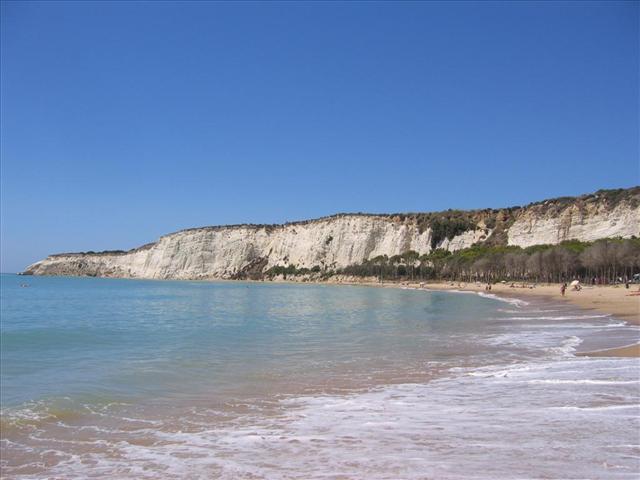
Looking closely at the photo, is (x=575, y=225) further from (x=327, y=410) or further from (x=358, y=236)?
(x=327, y=410)

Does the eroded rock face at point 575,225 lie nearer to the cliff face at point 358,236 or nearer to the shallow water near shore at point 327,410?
the cliff face at point 358,236

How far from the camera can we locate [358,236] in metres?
109

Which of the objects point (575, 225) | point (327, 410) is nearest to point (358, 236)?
point (575, 225)

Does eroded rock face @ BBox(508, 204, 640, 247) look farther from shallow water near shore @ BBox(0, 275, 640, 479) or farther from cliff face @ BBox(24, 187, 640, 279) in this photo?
shallow water near shore @ BBox(0, 275, 640, 479)

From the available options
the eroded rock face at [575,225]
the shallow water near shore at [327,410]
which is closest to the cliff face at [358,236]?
the eroded rock face at [575,225]

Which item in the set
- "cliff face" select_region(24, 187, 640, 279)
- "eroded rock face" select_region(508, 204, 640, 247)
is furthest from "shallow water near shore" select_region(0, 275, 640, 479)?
"cliff face" select_region(24, 187, 640, 279)

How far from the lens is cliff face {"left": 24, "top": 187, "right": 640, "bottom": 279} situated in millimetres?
75062

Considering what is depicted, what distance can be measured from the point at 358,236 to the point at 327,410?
333ft

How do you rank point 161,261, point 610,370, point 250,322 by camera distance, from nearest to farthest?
1. point 610,370
2. point 250,322
3. point 161,261

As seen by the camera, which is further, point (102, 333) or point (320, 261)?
point (320, 261)

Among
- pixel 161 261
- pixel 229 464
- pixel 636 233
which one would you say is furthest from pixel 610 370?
pixel 161 261

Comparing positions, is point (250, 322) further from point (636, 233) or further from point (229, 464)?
point (636, 233)

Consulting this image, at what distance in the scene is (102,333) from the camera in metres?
19.9

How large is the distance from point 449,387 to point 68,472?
5730 mm
